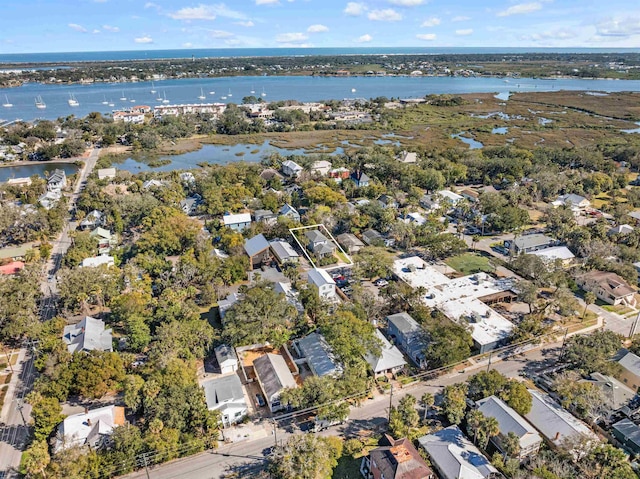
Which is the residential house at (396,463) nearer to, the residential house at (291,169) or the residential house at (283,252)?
the residential house at (283,252)

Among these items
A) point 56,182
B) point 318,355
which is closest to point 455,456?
A: point 318,355

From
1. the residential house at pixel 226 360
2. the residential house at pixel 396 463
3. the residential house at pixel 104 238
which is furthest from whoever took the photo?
the residential house at pixel 104 238

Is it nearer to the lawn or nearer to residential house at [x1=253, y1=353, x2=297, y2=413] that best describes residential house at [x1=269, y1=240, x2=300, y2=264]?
residential house at [x1=253, y1=353, x2=297, y2=413]

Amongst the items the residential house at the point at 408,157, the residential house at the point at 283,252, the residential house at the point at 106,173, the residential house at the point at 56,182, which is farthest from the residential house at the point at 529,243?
the residential house at the point at 56,182

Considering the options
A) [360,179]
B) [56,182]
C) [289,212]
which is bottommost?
[289,212]

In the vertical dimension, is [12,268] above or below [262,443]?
above

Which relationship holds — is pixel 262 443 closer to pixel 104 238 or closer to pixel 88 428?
pixel 88 428

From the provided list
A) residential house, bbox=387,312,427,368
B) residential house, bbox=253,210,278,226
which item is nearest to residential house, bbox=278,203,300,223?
residential house, bbox=253,210,278,226
